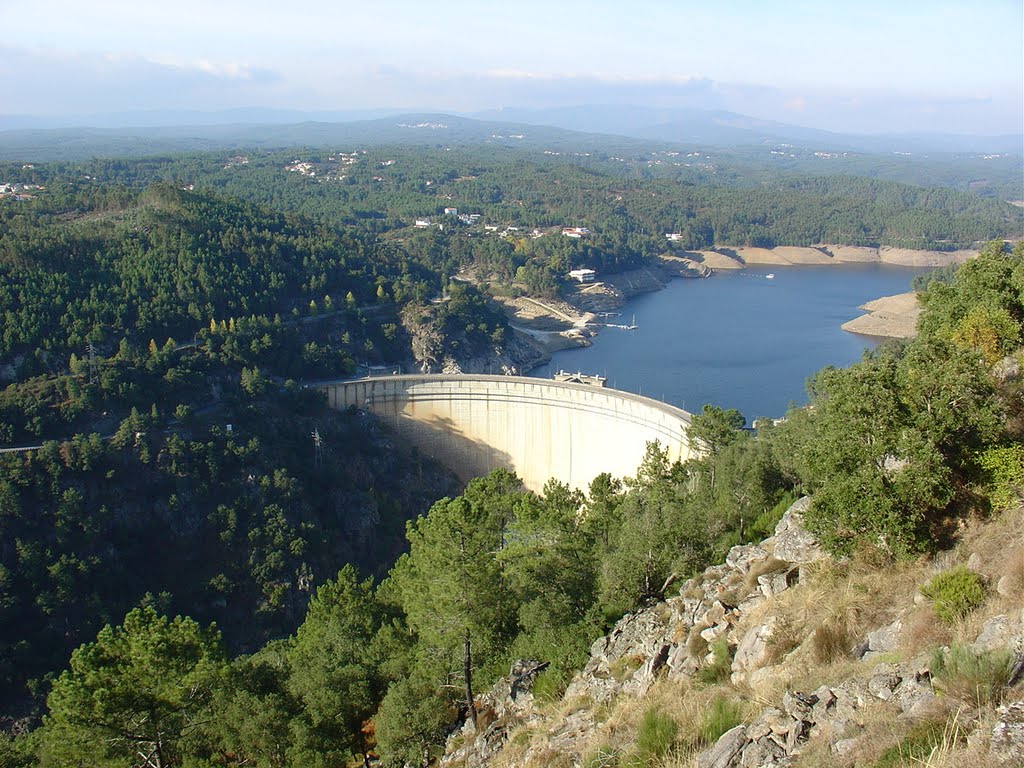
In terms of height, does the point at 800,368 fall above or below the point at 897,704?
below

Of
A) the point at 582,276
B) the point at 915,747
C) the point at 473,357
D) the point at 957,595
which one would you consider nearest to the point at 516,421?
the point at 473,357

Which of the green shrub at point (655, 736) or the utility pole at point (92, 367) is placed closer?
the green shrub at point (655, 736)

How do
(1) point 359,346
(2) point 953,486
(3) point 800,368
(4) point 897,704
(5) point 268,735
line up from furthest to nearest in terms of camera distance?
1. (3) point 800,368
2. (1) point 359,346
3. (5) point 268,735
4. (2) point 953,486
5. (4) point 897,704

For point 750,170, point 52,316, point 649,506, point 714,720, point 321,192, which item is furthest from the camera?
point 750,170

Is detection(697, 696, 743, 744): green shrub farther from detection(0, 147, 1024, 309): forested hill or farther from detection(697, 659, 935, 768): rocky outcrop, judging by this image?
detection(0, 147, 1024, 309): forested hill

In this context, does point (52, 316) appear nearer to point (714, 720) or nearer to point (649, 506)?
point (649, 506)

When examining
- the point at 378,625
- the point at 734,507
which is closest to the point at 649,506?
the point at 734,507

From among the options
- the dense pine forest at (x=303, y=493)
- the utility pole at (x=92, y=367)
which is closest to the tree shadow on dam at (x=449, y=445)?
the dense pine forest at (x=303, y=493)

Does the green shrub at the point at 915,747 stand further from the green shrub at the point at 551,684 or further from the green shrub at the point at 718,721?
the green shrub at the point at 551,684
